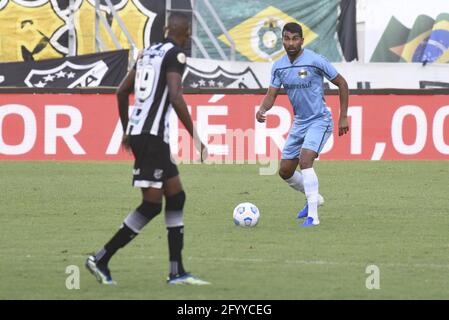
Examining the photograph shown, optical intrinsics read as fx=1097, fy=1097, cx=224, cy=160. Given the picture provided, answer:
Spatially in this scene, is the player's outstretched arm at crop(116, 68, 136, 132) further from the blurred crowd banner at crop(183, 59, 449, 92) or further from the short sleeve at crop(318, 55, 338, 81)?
the blurred crowd banner at crop(183, 59, 449, 92)

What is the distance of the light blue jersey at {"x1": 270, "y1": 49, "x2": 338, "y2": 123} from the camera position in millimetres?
13102

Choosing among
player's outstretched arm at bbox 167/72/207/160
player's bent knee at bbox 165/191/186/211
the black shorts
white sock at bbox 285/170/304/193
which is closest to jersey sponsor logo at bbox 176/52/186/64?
player's outstretched arm at bbox 167/72/207/160

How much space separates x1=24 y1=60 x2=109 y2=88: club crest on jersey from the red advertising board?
2115mm

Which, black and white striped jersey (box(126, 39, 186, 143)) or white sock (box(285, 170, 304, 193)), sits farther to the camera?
white sock (box(285, 170, 304, 193))

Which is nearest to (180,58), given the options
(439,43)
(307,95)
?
(307,95)

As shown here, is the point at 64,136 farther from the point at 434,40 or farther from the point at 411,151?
the point at 434,40

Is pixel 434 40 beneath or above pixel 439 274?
above

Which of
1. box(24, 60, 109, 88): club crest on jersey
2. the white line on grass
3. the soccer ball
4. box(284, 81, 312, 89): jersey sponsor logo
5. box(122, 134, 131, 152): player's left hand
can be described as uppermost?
box(24, 60, 109, 88): club crest on jersey

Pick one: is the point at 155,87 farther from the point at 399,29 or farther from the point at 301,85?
the point at 399,29

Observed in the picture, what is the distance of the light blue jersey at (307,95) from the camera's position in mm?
13078

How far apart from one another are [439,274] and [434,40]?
18.3 m

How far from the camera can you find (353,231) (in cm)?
1251

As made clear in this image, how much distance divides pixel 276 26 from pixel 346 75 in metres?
2.53
